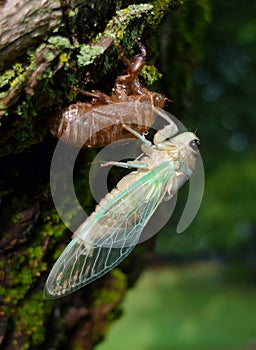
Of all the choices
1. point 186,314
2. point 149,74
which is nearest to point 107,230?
point 149,74

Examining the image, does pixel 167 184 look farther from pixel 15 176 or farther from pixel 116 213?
pixel 15 176

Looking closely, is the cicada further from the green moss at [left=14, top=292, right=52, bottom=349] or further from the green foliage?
the green foliage

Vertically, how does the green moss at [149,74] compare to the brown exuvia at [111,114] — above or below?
below

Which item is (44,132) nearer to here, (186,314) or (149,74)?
(149,74)

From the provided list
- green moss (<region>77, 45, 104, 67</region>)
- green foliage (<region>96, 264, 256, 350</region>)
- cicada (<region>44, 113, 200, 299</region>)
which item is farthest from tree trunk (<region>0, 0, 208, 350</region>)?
green foliage (<region>96, 264, 256, 350</region>)

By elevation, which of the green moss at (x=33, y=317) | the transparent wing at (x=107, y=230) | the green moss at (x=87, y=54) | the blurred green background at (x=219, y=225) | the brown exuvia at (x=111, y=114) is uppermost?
the green moss at (x=87, y=54)

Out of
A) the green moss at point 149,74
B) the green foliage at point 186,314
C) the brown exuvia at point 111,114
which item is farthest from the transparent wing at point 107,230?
the green foliage at point 186,314

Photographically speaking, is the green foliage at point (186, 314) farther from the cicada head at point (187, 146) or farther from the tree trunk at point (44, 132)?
the cicada head at point (187, 146)

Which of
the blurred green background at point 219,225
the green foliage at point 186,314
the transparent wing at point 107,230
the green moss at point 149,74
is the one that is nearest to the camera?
the transparent wing at point 107,230
